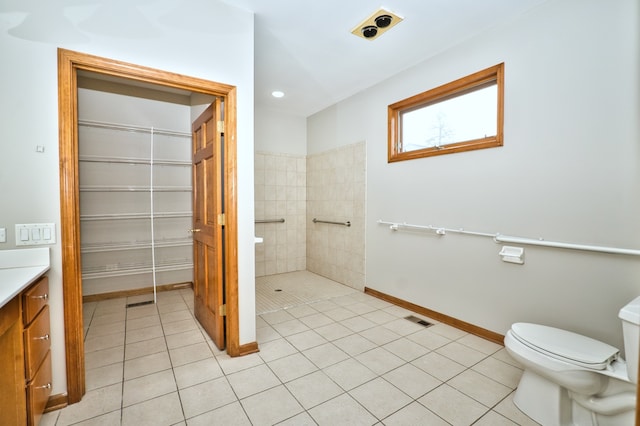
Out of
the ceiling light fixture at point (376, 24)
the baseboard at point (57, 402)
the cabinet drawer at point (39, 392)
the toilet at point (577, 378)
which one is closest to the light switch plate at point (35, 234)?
the cabinet drawer at point (39, 392)

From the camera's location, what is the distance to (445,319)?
2.81 metres

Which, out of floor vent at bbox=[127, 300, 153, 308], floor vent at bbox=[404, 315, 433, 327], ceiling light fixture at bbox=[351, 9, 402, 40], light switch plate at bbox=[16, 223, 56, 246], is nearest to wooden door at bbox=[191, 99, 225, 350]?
floor vent at bbox=[127, 300, 153, 308]

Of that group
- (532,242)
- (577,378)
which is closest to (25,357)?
(577,378)

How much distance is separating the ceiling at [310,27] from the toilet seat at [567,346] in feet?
7.41

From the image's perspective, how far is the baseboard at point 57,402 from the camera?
64.2 inches

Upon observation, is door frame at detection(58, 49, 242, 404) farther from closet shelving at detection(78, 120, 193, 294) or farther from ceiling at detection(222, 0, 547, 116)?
closet shelving at detection(78, 120, 193, 294)

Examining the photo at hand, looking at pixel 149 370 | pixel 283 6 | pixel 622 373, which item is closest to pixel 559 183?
pixel 622 373

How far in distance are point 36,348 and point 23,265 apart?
0.44 metres

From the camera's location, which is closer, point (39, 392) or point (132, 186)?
point (39, 392)

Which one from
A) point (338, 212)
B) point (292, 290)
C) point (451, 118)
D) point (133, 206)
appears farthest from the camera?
point (338, 212)

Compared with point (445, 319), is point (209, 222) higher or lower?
higher

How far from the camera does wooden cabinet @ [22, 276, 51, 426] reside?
135cm

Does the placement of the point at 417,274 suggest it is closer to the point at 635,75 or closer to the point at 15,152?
the point at 635,75

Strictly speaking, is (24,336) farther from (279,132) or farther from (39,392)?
(279,132)
